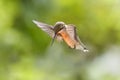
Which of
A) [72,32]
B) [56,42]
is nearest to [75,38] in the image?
[72,32]

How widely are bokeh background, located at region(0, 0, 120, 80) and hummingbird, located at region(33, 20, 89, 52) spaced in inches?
60.4

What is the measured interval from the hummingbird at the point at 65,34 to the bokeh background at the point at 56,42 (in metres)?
1.53

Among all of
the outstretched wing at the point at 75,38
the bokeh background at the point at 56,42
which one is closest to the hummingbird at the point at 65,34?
the outstretched wing at the point at 75,38

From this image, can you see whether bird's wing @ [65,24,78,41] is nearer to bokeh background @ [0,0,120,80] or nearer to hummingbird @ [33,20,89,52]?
hummingbird @ [33,20,89,52]

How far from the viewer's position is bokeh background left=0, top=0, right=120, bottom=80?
2059mm

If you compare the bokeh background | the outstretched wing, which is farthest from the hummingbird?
the bokeh background

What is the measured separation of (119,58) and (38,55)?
52cm

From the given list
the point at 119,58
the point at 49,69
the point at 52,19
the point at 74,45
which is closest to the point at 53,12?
the point at 52,19

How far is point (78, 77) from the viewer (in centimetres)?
221

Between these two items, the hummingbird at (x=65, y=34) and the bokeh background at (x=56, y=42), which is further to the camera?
the bokeh background at (x=56, y=42)

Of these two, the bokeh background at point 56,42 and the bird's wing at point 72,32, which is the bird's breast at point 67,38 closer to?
the bird's wing at point 72,32

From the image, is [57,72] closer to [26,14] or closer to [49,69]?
[49,69]

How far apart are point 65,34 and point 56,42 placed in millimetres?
1717

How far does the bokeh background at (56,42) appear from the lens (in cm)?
206
